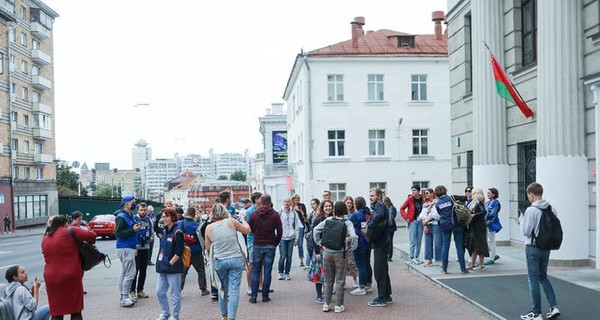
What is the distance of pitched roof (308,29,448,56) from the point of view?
35812mm

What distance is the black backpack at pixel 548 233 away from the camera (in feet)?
24.4

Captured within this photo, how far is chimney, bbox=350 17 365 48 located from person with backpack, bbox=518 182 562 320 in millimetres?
30157

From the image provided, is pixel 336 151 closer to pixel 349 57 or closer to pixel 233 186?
pixel 349 57

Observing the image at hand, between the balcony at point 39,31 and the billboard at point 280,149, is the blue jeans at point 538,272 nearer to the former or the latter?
the billboard at point 280,149

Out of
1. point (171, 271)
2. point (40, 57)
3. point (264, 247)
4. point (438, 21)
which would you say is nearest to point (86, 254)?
point (171, 271)

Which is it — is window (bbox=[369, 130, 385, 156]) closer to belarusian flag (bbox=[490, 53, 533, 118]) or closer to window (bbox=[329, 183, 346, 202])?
window (bbox=[329, 183, 346, 202])

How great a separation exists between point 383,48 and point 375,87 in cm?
262

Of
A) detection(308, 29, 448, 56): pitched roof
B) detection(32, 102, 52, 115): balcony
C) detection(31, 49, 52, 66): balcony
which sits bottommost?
detection(32, 102, 52, 115): balcony

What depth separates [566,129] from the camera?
1207 centimetres

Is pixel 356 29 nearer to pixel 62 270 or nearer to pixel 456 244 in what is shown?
pixel 456 244

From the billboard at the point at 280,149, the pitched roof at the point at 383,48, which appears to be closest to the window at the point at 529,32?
the pitched roof at the point at 383,48

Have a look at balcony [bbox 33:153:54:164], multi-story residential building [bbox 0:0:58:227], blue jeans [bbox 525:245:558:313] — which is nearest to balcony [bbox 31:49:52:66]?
multi-story residential building [bbox 0:0:58:227]

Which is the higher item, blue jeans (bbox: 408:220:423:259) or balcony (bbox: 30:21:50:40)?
balcony (bbox: 30:21:50:40)

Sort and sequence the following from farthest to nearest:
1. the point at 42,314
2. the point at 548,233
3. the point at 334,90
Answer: the point at 334,90 < the point at 548,233 < the point at 42,314
